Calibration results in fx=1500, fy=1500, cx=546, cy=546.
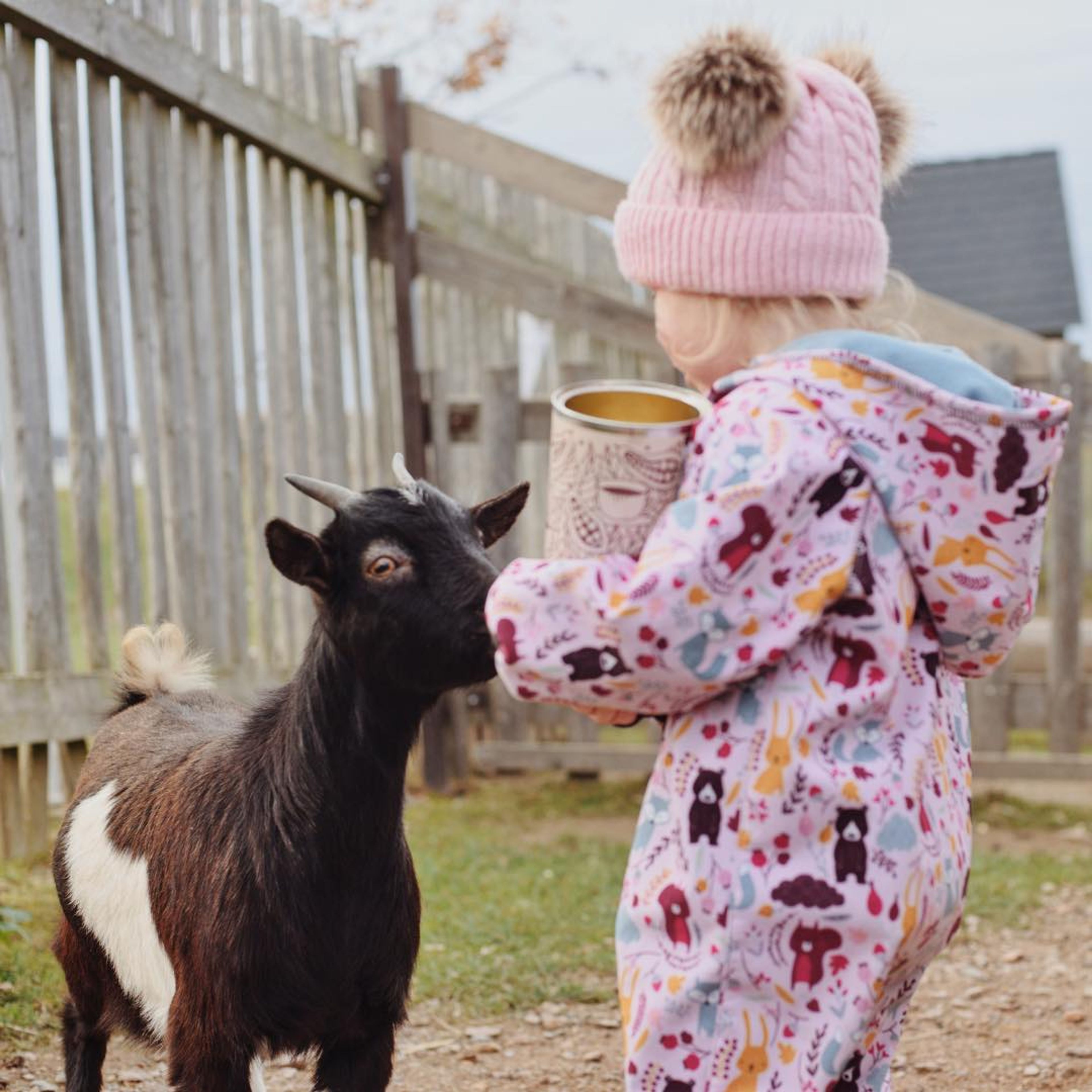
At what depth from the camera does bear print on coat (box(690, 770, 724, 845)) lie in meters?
2.13

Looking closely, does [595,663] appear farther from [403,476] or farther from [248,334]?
[248,334]

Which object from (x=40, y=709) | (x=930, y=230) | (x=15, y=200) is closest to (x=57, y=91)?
(x=15, y=200)

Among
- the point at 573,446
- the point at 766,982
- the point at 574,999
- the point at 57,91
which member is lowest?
the point at 574,999

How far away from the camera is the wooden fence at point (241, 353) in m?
4.97

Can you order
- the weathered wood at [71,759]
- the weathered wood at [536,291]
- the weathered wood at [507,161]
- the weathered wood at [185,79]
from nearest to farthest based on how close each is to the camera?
the weathered wood at [185,79] → the weathered wood at [71,759] → the weathered wood at [507,161] → the weathered wood at [536,291]

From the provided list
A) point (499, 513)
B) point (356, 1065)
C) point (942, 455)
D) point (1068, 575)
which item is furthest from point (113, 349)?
point (1068, 575)

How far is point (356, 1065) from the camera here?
291 cm

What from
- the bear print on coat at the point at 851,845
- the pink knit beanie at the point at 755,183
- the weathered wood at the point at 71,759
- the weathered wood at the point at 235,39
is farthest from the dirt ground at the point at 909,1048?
the weathered wood at the point at 235,39

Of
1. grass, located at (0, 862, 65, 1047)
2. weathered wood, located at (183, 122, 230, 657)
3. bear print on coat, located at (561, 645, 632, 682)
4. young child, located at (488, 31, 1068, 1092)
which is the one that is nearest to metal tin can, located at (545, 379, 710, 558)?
young child, located at (488, 31, 1068, 1092)

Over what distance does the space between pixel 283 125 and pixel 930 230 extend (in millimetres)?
16052

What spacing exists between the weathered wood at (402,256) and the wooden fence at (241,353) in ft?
0.04

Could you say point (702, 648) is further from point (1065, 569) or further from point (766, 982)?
point (1065, 569)

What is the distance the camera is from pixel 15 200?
4809mm

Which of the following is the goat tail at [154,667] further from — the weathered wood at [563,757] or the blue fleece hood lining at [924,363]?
the weathered wood at [563,757]
